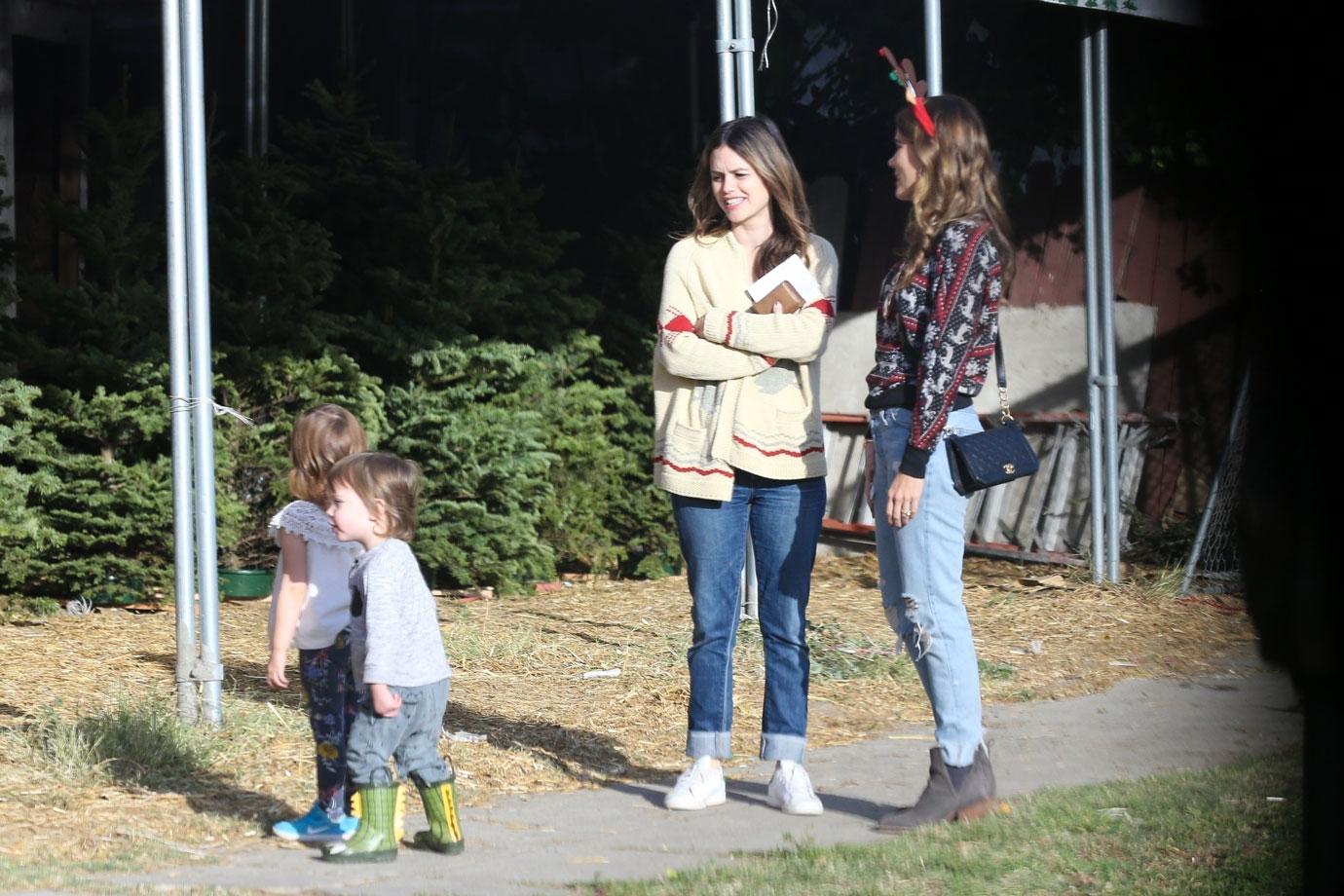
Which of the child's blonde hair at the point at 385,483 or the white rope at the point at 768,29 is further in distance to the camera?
the white rope at the point at 768,29

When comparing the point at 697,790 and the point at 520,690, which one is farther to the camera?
the point at 520,690

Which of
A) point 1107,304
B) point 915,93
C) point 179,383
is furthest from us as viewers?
point 1107,304

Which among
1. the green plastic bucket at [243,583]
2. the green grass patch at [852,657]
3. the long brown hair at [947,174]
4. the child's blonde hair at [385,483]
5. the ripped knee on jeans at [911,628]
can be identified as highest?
the long brown hair at [947,174]

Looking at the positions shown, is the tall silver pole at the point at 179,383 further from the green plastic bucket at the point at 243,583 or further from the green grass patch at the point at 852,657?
the green plastic bucket at the point at 243,583

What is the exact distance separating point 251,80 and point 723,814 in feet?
20.8

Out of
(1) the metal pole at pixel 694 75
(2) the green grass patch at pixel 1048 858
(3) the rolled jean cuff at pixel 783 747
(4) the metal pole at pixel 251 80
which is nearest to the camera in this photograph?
(2) the green grass patch at pixel 1048 858

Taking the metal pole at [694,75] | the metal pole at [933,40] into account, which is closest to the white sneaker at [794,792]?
the metal pole at [933,40]

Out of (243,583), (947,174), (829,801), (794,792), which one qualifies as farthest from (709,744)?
(243,583)

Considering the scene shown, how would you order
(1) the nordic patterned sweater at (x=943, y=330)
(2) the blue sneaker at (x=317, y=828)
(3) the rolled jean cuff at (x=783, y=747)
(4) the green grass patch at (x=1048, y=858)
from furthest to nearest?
1. (3) the rolled jean cuff at (x=783, y=747)
2. (2) the blue sneaker at (x=317, y=828)
3. (1) the nordic patterned sweater at (x=943, y=330)
4. (4) the green grass patch at (x=1048, y=858)

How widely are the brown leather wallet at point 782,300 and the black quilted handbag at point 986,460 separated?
1.94 ft

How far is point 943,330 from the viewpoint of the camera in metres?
3.74

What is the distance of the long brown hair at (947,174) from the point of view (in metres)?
3.79

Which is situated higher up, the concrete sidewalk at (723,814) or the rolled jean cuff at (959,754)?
the rolled jean cuff at (959,754)

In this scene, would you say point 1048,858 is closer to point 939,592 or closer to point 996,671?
point 939,592
